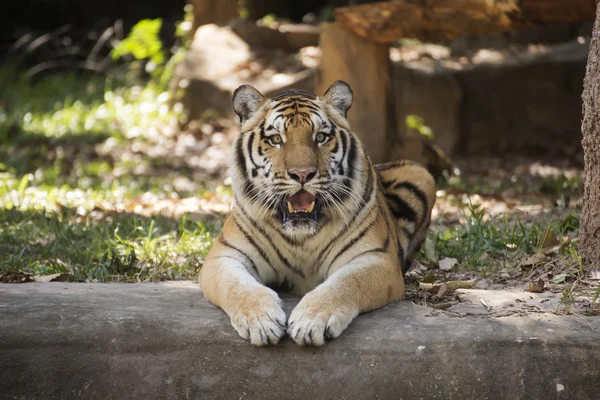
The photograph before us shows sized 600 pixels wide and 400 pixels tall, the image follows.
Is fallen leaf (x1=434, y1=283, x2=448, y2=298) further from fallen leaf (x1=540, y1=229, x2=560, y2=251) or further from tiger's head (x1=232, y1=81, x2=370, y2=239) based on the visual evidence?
fallen leaf (x1=540, y1=229, x2=560, y2=251)

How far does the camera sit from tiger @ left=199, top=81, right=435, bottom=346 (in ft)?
11.2

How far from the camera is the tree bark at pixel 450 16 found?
6.23 meters

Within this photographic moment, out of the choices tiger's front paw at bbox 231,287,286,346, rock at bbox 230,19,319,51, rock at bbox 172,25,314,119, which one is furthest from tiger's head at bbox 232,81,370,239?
rock at bbox 230,19,319,51

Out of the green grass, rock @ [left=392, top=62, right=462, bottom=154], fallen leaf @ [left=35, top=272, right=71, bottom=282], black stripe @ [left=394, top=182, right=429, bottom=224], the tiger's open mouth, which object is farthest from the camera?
rock @ [left=392, top=62, right=462, bottom=154]

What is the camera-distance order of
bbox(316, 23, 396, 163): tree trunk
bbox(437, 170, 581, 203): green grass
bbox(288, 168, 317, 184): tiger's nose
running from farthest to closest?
1. bbox(316, 23, 396, 163): tree trunk
2. bbox(437, 170, 581, 203): green grass
3. bbox(288, 168, 317, 184): tiger's nose

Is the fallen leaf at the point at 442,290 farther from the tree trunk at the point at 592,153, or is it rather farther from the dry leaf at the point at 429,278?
the tree trunk at the point at 592,153

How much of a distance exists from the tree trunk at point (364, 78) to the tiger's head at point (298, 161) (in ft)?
12.5

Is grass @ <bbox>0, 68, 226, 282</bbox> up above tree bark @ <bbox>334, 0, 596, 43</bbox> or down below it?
below

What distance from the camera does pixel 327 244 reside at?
3.68 metres

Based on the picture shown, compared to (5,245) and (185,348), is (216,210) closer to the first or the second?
(5,245)

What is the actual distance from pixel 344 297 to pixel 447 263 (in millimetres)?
1467

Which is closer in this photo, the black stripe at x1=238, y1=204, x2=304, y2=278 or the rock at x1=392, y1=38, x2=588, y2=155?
the black stripe at x1=238, y1=204, x2=304, y2=278

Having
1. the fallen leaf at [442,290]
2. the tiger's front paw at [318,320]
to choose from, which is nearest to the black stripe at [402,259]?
the fallen leaf at [442,290]

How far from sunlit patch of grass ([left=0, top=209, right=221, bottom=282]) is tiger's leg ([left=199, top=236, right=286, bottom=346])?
2.72 ft
